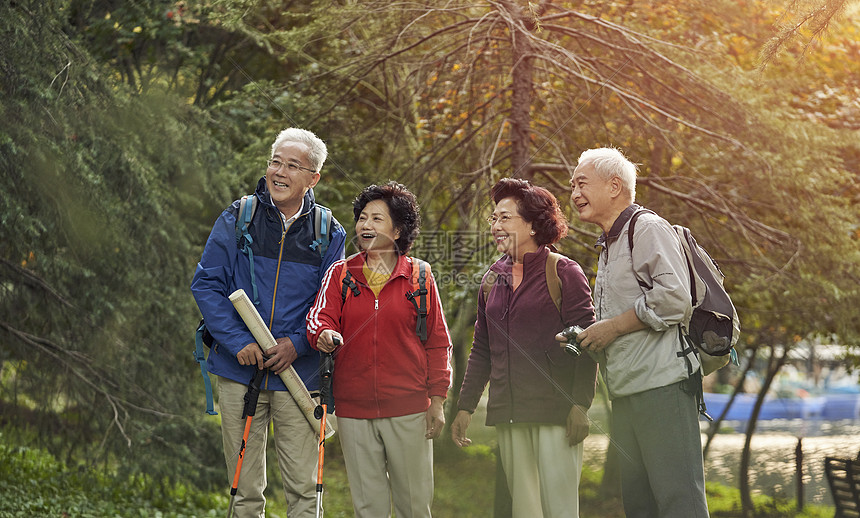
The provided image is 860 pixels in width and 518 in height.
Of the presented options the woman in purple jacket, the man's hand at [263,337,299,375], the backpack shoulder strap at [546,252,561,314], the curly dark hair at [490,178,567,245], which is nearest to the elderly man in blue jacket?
the man's hand at [263,337,299,375]

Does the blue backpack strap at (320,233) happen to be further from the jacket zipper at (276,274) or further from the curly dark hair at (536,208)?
the curly dark hair at (536,208)

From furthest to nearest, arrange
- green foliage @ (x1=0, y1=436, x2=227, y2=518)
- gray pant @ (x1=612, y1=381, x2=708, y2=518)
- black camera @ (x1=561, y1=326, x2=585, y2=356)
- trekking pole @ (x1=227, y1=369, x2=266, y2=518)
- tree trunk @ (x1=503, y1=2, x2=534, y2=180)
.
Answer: green foliage @ (x1=0, y1=436, x2=227, y2=518)
tree trunk @ (x1=503, y1=2, x2=534, y2=180)
trekking pole @ (x1=227, y1=369, x2=266, y2=518)
black camera @ (x1=561, y1=326, x2=585, y2=356)
gray pant @ (x1=612, y1=381, x2=708, y2=518)

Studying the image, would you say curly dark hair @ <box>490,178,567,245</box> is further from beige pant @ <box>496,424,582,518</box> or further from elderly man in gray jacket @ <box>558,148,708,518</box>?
beige pant @ <box>496,424,582,518</box>

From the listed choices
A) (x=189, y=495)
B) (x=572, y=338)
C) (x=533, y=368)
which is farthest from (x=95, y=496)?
(x=572, y=338)

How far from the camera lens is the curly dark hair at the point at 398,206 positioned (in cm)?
337

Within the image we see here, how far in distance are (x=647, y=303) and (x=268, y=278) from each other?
5.21ft

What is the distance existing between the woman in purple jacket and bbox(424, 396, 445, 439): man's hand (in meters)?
0.19

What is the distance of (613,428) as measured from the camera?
3.09m

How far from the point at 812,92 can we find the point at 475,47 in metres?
4.83

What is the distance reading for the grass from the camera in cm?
707

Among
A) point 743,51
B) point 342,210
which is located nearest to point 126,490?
point 342,210

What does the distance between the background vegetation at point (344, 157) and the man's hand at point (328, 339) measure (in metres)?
2.70

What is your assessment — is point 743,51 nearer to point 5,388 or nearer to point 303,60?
point 303,60

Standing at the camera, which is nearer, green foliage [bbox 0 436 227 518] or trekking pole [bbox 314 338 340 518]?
trekking pole [bbox 314 338 340 518]
